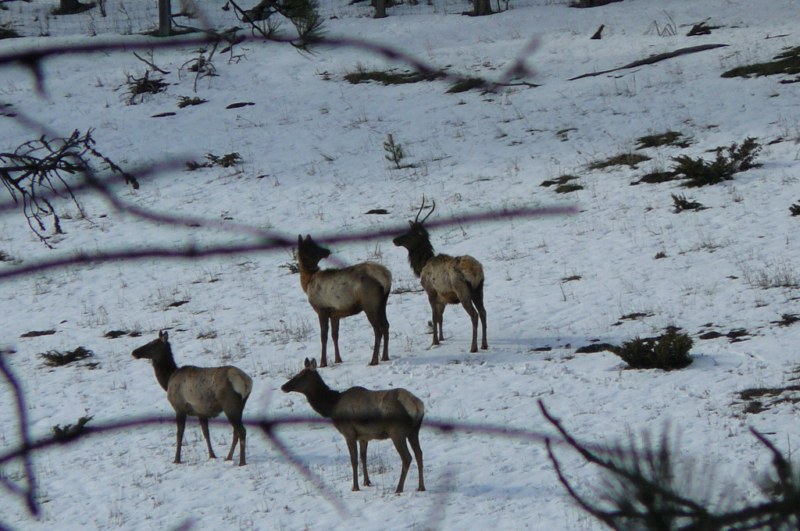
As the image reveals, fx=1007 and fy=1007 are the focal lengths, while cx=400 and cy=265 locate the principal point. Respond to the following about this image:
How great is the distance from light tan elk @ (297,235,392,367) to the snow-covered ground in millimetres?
485

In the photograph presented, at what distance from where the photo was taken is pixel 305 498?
26.7 ft

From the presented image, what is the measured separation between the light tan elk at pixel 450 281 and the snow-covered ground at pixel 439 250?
16.1 inches

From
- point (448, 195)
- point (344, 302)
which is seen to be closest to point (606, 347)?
point (344, 302)

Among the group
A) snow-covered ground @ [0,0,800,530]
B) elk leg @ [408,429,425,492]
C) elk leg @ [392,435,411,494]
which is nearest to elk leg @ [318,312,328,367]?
snow-covered ground @ [0,0,800,530]

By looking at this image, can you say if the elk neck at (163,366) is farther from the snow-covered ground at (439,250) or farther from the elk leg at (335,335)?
the elk leg at (335,335)

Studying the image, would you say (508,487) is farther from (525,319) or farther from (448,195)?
(448,195)

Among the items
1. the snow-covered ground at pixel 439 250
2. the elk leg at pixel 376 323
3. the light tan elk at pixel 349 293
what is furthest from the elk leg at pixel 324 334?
the elk leg at pixel 376 323

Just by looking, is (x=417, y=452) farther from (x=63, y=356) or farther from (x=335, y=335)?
(x=63, y=356)

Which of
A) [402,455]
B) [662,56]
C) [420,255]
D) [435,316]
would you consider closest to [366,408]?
[402,455]

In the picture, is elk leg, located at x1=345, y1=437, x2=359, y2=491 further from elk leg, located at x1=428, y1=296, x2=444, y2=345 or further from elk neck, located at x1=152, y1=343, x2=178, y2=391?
elk leg, located at x1=428, y1=296, x2=444, y2=345

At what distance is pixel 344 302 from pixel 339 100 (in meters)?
16.1

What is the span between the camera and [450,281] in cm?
1176

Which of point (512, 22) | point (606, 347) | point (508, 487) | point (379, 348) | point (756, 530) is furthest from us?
point (512, 22)

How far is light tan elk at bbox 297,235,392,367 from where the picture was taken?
37.3 feet
